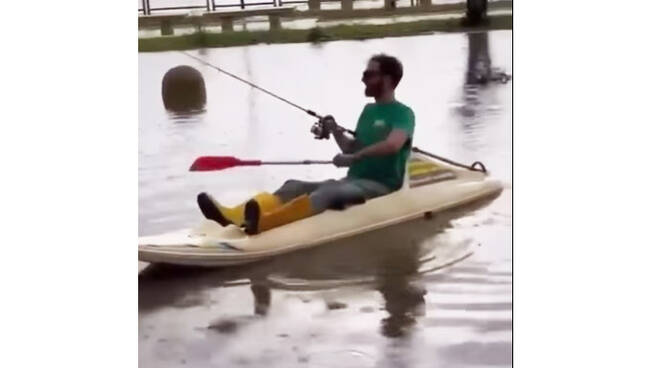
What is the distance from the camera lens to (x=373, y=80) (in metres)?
1.43

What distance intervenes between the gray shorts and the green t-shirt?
0.05 feet

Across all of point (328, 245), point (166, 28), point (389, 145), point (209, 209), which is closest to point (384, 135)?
point (389, 145)

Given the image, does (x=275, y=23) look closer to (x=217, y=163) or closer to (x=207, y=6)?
(x=207, y=6)

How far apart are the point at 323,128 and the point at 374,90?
0.11 metres

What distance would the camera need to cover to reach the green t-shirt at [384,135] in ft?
4.66

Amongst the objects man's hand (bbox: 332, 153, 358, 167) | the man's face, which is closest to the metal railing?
the man's face

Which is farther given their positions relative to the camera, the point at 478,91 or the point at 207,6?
the point at 207,6

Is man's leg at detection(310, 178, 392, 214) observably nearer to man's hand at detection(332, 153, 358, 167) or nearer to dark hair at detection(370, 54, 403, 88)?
man's hand at detection(332, 153, 358, 167)

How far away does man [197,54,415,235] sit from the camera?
1.42m
